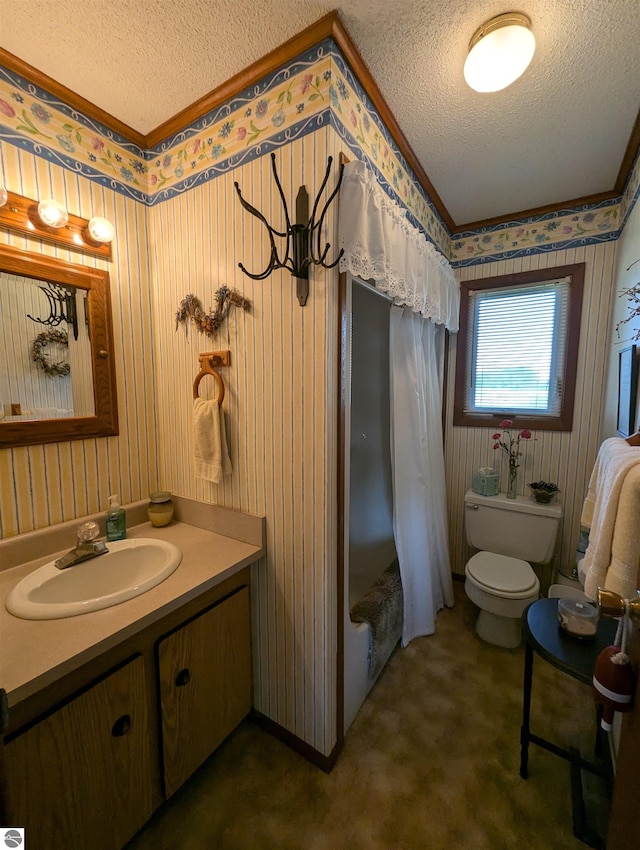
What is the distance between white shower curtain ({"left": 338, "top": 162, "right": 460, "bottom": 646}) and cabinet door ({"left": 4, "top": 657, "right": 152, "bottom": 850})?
1.28 m

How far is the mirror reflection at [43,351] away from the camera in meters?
1.22

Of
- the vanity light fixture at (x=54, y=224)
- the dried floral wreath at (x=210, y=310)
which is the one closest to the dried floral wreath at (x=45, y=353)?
the vanity light fixture at (x=54, y=224)

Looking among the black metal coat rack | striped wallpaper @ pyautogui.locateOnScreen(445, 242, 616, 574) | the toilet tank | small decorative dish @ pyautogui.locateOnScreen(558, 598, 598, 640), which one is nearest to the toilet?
the toilet tank

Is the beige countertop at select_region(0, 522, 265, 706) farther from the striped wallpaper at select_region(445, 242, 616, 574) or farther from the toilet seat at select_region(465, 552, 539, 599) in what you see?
the striped wallpaper at select_region(445, 242, 616, 574)

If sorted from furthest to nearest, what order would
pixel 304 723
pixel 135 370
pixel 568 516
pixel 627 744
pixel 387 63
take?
1. pixel 568 516
2. pixel 135 370
3. pixel 304 723
4. pixel 387 63
5. pixel 627 744

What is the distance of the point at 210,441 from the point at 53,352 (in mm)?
677

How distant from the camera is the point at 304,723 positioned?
1353 millimetres

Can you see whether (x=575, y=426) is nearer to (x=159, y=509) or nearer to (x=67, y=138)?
(x=159, y=509)

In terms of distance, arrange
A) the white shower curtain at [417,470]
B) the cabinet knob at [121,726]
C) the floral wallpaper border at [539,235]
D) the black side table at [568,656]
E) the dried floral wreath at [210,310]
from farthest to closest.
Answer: the floral wallpaper border at [539,235] < the white shower curtain at [417,470] < the dried floral wreath at [210,310] < the black side table at [568,656] < the cabinet knob at [121,726]

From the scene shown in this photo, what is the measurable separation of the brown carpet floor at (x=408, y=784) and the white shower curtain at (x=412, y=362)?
45cm

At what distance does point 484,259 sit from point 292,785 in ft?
9.68

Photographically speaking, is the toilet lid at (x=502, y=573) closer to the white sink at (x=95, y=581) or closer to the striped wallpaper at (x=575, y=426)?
the striped wallpaper at (x=575, y=426)

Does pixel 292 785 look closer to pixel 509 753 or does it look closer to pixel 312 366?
pixel 509 753

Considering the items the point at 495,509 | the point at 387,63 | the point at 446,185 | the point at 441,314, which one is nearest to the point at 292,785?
the point at 495,509
